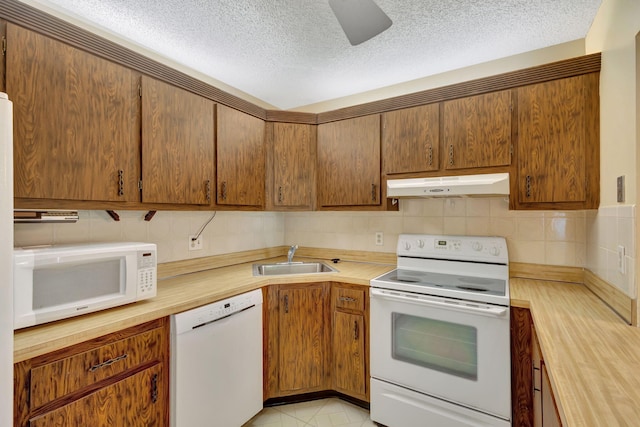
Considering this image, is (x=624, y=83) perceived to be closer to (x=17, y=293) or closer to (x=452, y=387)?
(x=452, y=387)

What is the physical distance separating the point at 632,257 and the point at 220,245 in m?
2.44

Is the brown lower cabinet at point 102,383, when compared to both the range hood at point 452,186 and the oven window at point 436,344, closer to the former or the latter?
the oven window at point 436,344

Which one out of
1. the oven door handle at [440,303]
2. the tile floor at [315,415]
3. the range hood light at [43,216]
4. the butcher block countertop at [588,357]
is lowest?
the tile floor at [315,415]

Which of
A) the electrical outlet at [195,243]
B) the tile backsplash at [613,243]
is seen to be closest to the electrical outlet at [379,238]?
the tile backsplash at [613,243]

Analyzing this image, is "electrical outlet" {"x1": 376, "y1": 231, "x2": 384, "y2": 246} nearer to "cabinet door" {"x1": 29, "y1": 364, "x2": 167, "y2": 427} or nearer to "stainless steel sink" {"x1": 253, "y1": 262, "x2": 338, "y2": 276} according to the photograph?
"stainless steel sink" {"x1": 253, "y1": 262, "x2": 338, "y2": 276}

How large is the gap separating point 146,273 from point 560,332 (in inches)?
72.5

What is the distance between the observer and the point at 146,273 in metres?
1.48

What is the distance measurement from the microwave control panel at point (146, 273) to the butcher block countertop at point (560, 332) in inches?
2.5

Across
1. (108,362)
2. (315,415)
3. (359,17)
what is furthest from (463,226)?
(108,362)

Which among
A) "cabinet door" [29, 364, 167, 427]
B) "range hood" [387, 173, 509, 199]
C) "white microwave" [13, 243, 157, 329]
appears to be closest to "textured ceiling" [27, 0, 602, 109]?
"range hood" [387, 173, 509, 199]

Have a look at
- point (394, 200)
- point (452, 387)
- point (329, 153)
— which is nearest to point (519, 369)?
point (452, 387)

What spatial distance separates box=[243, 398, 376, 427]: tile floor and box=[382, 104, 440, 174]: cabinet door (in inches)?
67.5

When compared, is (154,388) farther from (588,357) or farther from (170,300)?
(588,357)

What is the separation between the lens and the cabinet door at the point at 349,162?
90.6 inches
